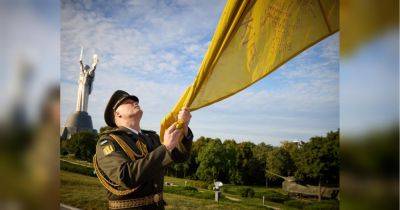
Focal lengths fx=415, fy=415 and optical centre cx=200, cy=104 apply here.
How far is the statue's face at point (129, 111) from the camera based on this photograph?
2565mm

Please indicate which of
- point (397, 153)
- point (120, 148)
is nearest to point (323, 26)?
point (397, 153)

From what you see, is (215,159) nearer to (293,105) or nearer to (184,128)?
(184,128)

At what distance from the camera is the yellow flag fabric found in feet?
8.03

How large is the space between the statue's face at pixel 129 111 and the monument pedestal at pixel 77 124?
56cm

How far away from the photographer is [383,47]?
1.99 metres

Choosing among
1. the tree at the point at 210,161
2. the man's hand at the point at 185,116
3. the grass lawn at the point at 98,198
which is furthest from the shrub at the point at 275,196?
the man's hand at the point at 185,116

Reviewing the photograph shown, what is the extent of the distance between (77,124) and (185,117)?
1136 millimetres

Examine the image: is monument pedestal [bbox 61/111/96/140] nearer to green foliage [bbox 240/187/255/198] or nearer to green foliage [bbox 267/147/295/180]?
green foliage [bbox 240/187/255/198]

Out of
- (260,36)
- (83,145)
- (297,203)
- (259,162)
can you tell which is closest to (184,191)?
(259,162)

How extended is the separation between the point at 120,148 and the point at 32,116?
2.96 ft

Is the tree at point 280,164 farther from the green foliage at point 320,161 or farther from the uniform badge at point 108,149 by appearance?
the uniform badge at point 108,149

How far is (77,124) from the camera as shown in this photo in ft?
10.7

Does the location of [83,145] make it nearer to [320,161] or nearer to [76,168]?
[76,168]

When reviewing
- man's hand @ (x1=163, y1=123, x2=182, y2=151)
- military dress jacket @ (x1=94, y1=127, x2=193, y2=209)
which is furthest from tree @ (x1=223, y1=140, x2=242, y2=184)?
man's hand @ (x1=163, y1=123, x2=182, y2=151)
